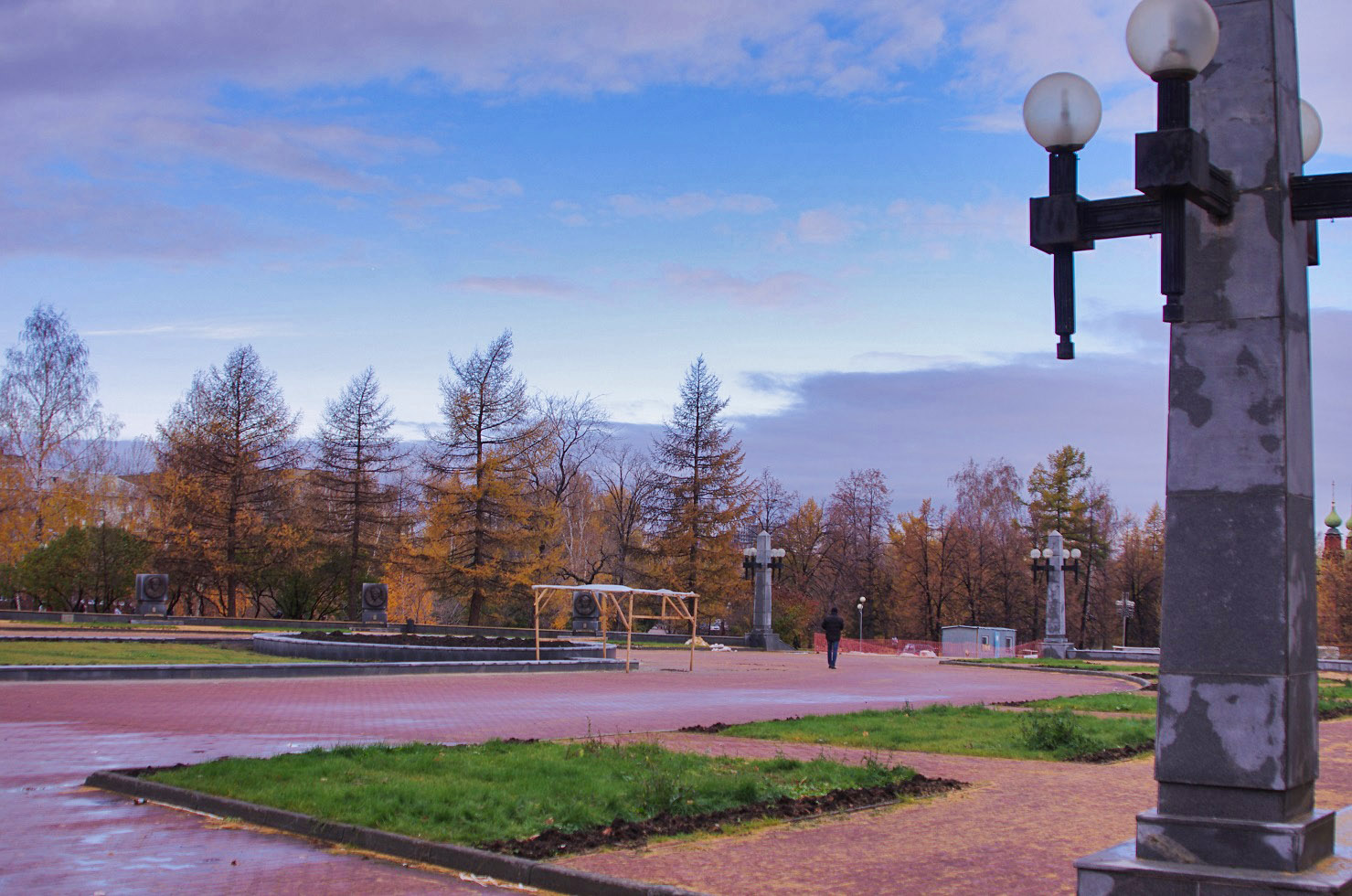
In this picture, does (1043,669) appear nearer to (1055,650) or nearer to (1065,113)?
(1055,650)

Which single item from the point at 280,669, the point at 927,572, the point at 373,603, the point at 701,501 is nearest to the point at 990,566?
the point at 927,572

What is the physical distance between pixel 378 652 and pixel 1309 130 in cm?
2095

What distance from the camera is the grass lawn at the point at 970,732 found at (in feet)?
40.3

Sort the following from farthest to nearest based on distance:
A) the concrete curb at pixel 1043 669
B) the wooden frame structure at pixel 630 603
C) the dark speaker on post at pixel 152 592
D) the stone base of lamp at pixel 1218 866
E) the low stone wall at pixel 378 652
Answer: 1. the dark speaker on post at pixel 152 592
2. the concrete curb at pixel 1043 669
3. the wooden frame structure at pixel 630 603
4. the low stone wall at pixel 378 652
5. the stone base of lamp at pixel 1218 866

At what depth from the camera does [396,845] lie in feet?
23.1

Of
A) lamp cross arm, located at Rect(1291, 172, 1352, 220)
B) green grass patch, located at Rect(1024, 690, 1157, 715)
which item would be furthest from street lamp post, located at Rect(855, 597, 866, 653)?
lamp cross arm, located at Rect(1291, 172, 1352, 220)

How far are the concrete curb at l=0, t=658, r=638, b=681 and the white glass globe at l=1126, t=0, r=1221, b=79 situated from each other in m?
16.9

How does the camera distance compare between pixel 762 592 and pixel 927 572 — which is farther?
pixel 927 572

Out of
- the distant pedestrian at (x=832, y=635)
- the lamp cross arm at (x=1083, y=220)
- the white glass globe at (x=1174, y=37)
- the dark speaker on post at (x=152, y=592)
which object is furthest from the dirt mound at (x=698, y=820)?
the dark speaker on post at (x=152, y=592)

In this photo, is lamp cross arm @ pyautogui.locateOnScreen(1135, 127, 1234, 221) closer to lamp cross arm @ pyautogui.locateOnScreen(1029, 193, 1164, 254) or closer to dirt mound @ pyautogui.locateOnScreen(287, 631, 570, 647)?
lamp cross arm @ pyautogui.locateOnScreen(1029, 193, 1164, 254)

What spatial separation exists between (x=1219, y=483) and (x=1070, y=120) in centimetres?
190

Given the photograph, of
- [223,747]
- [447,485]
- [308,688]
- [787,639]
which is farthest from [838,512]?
[223,747]

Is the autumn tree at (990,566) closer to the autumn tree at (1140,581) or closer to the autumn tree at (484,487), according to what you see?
the autumn tree at (1140,581)

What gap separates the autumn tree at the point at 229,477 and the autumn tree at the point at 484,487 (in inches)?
281
